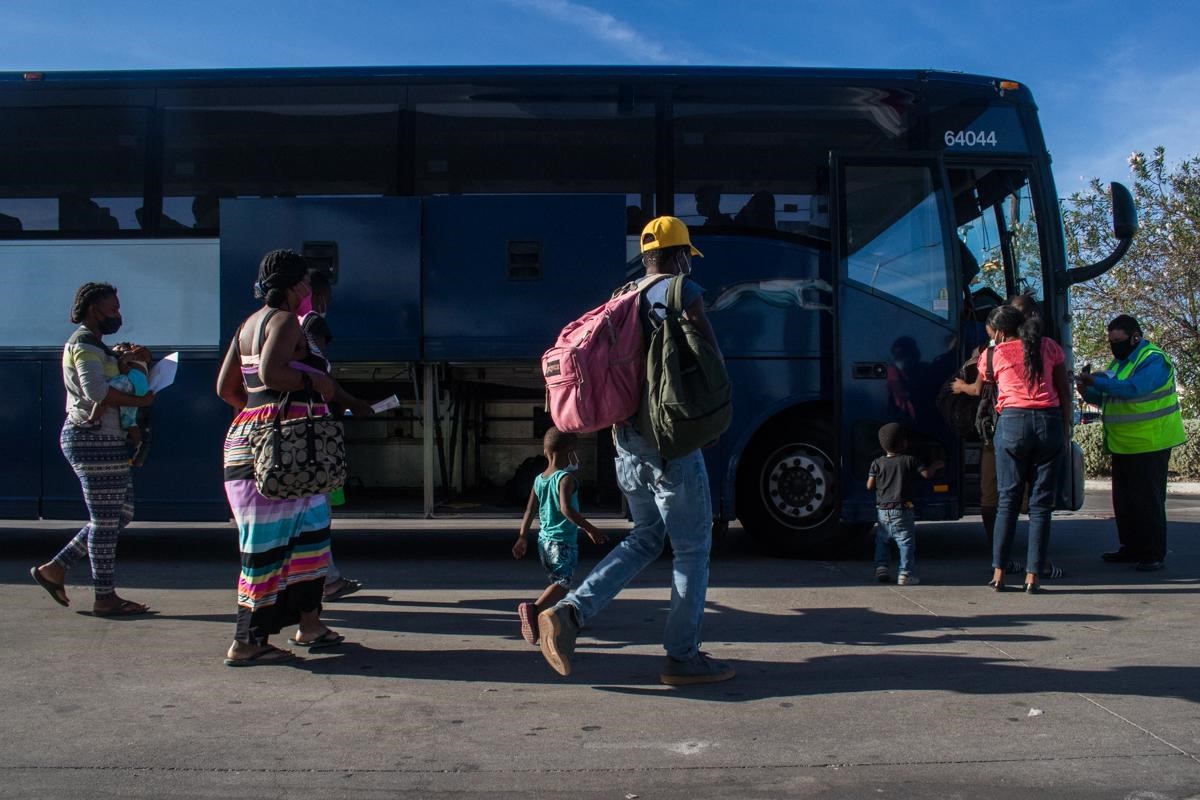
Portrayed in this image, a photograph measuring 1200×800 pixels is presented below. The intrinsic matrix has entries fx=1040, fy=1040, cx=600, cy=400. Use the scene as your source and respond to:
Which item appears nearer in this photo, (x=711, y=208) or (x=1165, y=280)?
(x=711, y=208)

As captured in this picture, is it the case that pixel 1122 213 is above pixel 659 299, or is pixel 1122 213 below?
above

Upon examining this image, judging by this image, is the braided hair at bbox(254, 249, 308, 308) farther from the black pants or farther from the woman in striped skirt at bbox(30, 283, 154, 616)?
the black pants

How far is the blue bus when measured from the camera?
790cm

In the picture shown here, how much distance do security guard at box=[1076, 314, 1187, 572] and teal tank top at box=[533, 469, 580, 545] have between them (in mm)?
4167

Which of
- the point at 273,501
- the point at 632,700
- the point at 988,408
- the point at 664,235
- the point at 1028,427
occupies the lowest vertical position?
the point at 632,700

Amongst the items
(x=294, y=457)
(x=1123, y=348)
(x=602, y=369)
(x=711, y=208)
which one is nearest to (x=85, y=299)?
(x=294, y=457)

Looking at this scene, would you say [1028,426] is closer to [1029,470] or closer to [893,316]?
[1029,470]

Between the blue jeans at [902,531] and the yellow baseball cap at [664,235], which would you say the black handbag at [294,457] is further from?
the blue jeans at [902,531]

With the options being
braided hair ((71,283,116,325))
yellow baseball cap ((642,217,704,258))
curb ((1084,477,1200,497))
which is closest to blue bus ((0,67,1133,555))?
braided hair ((71,283,116,325))

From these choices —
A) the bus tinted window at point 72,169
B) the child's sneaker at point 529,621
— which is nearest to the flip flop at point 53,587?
the child's sneaker at point 529,621

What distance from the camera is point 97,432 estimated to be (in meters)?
5.92

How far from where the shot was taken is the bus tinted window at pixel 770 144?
803cm

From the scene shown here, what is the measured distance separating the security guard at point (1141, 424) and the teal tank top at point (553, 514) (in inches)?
164

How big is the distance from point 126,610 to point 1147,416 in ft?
23.2
